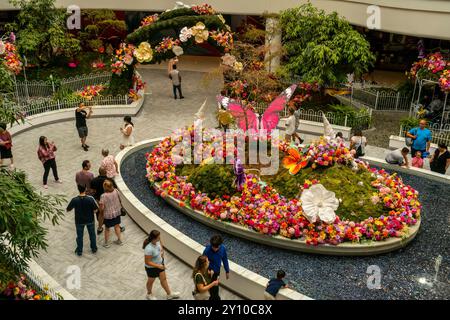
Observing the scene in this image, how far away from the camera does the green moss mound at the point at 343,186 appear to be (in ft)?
31.3

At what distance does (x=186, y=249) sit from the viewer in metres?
8.88

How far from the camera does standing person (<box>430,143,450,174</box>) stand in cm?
1202

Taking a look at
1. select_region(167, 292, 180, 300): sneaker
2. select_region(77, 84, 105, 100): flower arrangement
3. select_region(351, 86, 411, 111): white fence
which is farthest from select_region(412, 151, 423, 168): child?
select_region(77, 84, 105, 100): flower arrangement

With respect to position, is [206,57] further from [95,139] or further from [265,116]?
[265,116]

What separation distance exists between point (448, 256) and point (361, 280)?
197cm

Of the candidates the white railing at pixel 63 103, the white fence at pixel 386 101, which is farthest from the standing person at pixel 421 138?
the white railing at pixel 63 103

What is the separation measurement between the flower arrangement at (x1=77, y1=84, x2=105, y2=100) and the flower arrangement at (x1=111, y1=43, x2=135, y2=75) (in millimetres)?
998

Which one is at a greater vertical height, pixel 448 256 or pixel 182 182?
pixel 182 182

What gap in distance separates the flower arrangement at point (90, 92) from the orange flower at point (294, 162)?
8803 millimetres

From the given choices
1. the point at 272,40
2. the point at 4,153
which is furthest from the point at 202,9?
the point at 4,153

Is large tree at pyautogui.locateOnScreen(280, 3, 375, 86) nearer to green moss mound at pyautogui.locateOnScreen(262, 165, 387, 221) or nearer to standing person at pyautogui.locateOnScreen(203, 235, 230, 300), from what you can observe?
green moss mound at pyautogui.locateOnScreen(262, 165, 387, 221)

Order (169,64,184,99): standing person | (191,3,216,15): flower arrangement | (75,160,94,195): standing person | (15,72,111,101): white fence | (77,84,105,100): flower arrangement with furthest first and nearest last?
(169,64,184,99): standing person < (15,72,111,101): white fence < (191,3,216,15): flower arrangement < (77,84,105,100): flower arrangement < (75,160,94,195): standing person

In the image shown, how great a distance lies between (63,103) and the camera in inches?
650

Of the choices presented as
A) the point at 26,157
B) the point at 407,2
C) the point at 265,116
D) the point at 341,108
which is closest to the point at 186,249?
the point at 265,116
